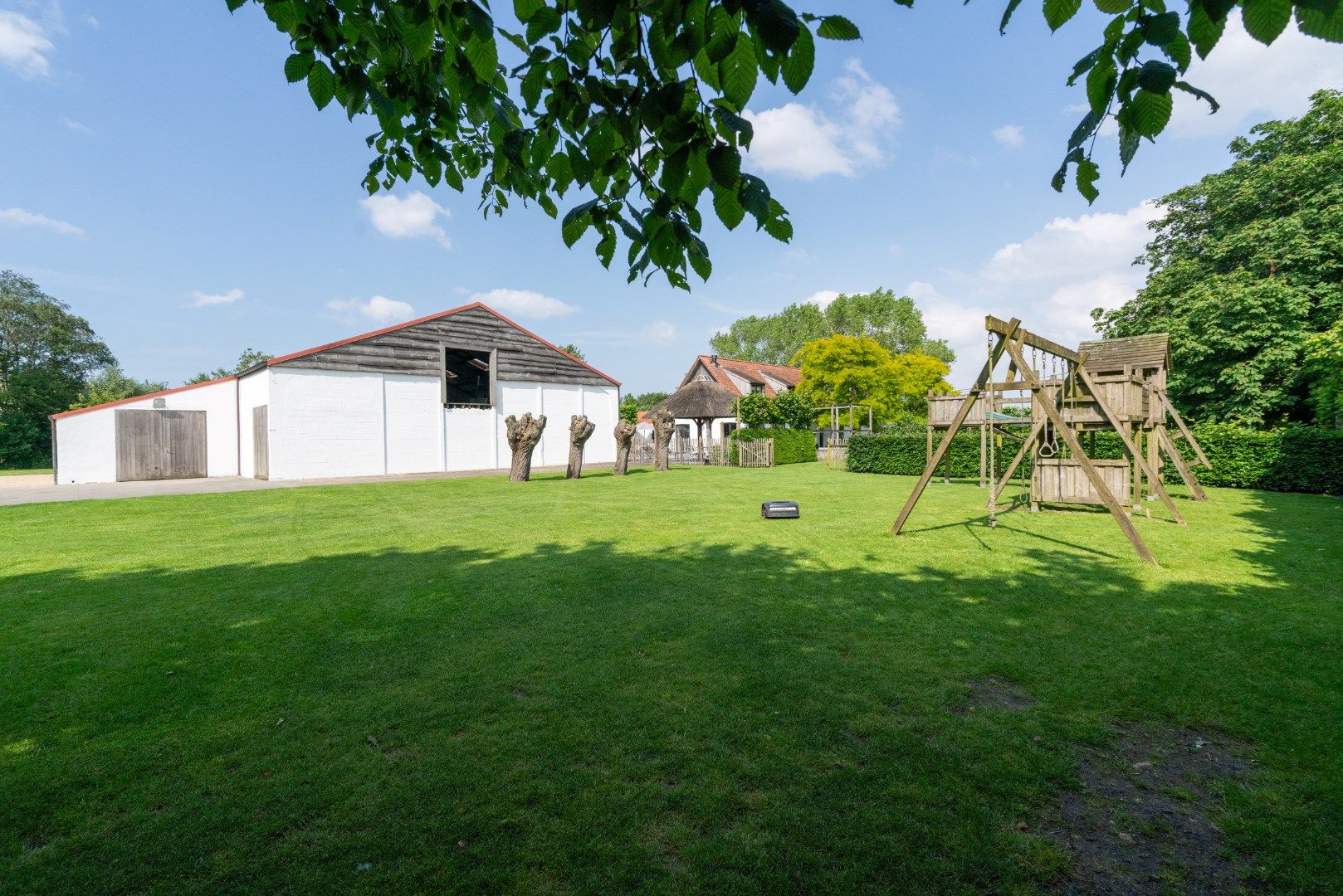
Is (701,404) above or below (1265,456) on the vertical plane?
above

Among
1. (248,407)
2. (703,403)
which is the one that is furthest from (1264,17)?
(703,403)

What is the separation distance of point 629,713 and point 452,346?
2597 centimetres

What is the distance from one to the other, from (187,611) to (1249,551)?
42.7 ft

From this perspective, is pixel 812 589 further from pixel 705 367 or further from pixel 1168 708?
pixel 705 367

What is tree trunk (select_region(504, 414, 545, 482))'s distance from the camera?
20844 millimetres

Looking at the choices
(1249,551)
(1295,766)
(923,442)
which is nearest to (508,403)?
(923,442)

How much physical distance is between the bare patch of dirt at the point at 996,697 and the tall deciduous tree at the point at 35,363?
170 ft

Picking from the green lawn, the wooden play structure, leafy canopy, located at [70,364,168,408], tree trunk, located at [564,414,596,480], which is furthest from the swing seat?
leafy canopy, located at [70,364,168,408]

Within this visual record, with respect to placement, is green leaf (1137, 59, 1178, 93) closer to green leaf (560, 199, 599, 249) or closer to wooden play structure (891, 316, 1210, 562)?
green leaf (560, 199, 599, 249)

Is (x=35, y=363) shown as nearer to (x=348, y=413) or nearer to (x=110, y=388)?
(x=110, y=388)

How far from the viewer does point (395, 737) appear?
11.1 ft

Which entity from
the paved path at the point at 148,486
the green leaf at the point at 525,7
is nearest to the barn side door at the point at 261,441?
the paved path at the point at 148,486

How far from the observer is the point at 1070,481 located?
39.9 feet

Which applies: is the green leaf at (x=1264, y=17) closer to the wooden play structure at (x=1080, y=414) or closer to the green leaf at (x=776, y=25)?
the green leaf at (x=776, y=25)
